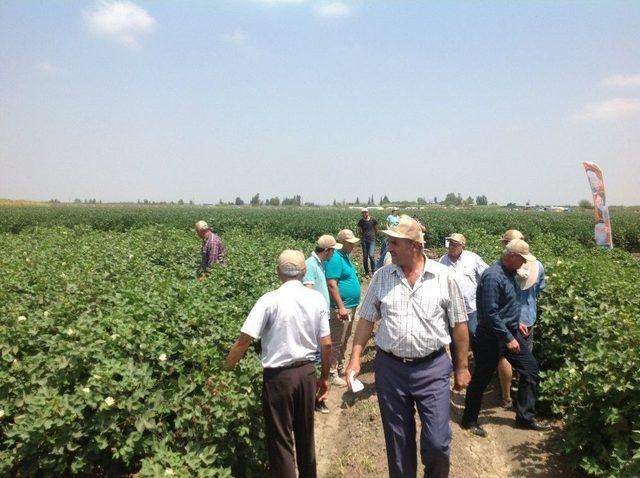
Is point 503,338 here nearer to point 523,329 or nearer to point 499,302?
point 499,302

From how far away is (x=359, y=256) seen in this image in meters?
20.5

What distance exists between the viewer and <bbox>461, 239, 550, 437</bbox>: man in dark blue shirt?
4.25m

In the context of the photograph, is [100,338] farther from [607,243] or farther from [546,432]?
[607,243]

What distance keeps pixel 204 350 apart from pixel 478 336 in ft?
9.27

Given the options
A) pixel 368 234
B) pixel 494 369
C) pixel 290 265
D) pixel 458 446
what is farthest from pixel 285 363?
pixel 368 234

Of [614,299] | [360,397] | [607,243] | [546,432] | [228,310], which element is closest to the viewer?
[228,310]

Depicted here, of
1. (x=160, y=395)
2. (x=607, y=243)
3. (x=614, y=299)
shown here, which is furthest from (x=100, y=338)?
(x=607, y=243)

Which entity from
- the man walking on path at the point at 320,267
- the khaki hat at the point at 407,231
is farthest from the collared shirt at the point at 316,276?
the khaki hat at the point at 407,231

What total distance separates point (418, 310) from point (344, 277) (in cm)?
253

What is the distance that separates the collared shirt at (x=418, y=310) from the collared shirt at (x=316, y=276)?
5.63ft

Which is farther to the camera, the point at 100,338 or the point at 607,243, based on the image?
the point at 607,243

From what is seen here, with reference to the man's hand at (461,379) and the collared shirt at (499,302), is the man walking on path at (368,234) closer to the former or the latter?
the collared shirt at (499,302)

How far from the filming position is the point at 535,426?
454 cm

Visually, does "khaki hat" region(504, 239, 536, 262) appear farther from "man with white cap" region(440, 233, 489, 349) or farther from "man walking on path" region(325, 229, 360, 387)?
"man walking on path" region(325, 229, 360, 387)
